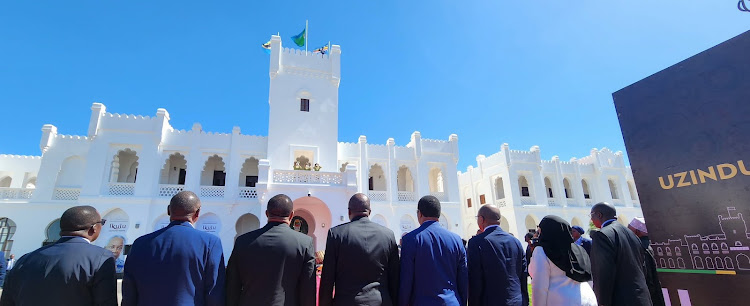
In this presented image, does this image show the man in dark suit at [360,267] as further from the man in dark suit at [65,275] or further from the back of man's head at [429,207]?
the man in dark suit at [65,275]

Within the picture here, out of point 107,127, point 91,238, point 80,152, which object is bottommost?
point 91,238

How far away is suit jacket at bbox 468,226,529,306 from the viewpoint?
3158 millimetres

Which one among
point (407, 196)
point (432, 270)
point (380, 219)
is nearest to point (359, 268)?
point (432, 270)

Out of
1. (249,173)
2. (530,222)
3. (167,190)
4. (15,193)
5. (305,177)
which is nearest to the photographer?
(305,177)

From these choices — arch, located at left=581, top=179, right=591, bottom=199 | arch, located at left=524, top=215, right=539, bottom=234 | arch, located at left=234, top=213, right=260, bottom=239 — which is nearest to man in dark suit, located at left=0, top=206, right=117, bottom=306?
arch, located at left=234, top=213, right=260, bottom=239

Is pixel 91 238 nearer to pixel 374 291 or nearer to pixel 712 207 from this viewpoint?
pixel 374 291

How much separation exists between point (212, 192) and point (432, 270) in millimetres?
15379

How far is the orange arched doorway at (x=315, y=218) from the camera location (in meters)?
14.3

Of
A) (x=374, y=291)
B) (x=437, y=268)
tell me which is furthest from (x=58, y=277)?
(x=437, y=268)

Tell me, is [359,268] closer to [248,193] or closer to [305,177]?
[305,177]

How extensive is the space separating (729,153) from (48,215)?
21410 mm

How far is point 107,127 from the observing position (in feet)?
50.1

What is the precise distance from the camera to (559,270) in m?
3.03

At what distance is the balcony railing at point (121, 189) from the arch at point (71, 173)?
2.02 metres
